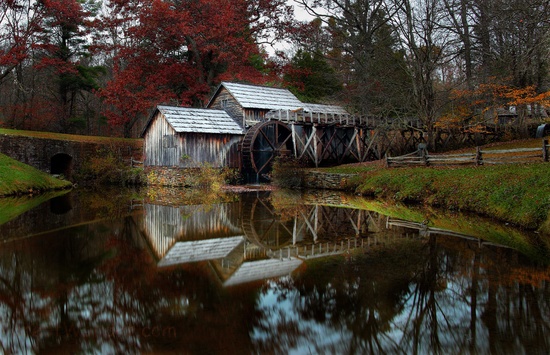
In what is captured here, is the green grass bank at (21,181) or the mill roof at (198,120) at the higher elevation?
the mill roof at (198,120)

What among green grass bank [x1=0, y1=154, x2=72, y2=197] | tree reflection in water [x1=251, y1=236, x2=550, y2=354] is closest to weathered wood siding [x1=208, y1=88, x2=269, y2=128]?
green grass bank [x1=0, y1=154, x2=72, y2=197]

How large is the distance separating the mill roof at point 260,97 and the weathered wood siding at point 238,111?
13.0 inches

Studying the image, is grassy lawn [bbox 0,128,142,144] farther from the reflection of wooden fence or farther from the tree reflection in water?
the tree reflection in water

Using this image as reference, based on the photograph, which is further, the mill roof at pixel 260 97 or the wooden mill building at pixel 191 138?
the mill roof at pixel 260 97

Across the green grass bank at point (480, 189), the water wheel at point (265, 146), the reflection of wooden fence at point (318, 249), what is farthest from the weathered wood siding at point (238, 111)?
the reflection of wooden fence at point (318, 249)

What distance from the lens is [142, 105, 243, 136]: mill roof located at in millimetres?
25812

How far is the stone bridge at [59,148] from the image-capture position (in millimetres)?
28500

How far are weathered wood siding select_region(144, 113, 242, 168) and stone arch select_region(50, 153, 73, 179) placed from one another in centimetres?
760

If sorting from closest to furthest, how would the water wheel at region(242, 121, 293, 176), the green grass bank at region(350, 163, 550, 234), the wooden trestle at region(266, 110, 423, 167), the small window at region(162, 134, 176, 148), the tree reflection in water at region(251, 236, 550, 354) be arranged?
the tree reflection in water at region(251, 236, 550, 354) < the green grass bank at region(350, 163, 550, 234) < the small window at region(162, 134, 176, 148) < the water wheel at region(242, 121, 293, 176) < the wooden trestle at region(266, 110, 423, 167)

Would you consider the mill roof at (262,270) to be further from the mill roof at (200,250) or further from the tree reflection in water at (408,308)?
the mill roof at (200,250)

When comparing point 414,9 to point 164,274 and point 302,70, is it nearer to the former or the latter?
point 302,70

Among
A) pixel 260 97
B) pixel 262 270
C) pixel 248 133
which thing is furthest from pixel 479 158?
pixel 260 97

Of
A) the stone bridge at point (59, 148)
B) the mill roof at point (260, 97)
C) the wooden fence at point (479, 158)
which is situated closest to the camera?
the wooden fence at point (479, 158)

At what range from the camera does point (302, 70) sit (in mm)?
37531
